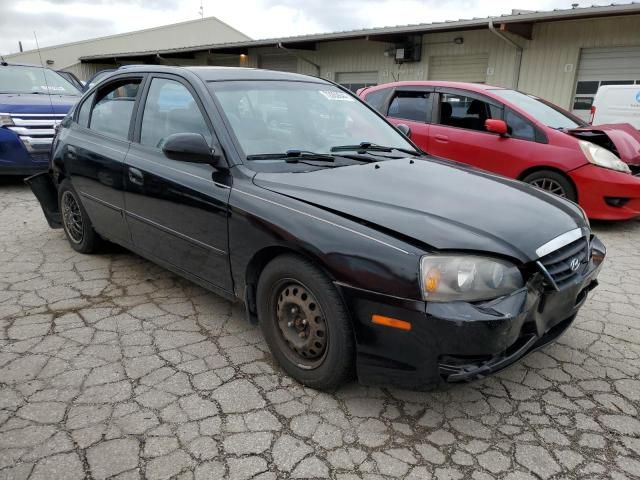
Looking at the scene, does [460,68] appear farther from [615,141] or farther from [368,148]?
[368,148]

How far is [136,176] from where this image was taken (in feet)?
11.2

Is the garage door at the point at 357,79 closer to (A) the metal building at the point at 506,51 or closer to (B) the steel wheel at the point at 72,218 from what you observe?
(A) the metal building at the point at 506,51

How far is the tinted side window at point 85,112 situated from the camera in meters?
4.23

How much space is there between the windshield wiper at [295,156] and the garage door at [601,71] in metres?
10.6

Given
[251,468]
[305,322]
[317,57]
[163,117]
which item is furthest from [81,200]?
[317,57]

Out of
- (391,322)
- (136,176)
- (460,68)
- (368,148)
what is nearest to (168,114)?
(136,176)

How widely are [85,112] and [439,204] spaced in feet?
10.8

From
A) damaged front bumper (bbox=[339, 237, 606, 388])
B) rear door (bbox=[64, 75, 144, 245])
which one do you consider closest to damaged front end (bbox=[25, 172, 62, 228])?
rear door (bbox=[64, 75, 144, 245])

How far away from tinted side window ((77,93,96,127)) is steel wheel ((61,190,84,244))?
0.63m

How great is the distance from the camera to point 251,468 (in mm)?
2084

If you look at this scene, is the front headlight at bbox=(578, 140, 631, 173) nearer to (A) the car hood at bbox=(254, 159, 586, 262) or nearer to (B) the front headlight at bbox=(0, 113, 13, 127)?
(A) the car hood at bbox=(254, 159, 586, 262)

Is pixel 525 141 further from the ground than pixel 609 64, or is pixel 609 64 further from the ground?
pixel 609 64

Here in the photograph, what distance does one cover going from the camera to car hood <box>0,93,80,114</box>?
680 centimetres

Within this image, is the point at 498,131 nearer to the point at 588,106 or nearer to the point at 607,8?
the point at 607,8
